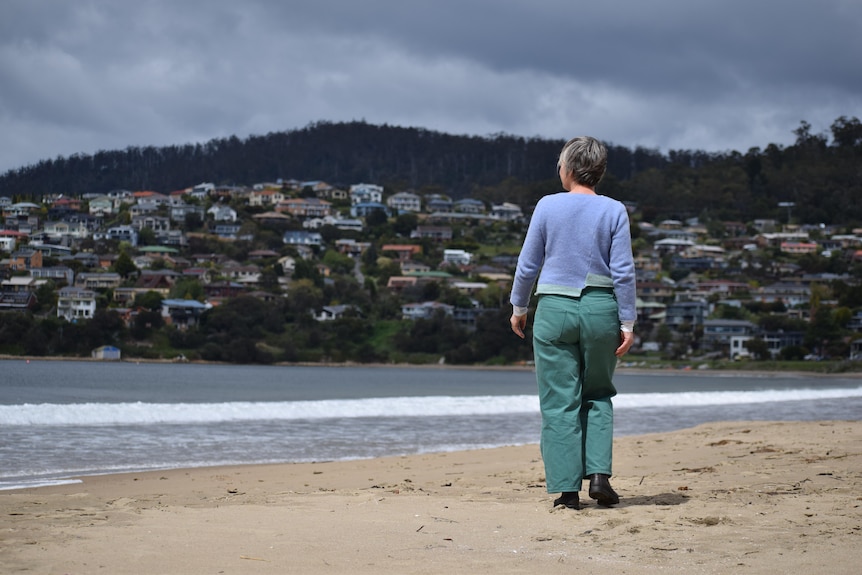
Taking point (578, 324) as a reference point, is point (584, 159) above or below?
above

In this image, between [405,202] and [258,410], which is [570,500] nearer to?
[258,410]

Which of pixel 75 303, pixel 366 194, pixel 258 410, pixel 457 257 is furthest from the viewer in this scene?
pixel 366 194

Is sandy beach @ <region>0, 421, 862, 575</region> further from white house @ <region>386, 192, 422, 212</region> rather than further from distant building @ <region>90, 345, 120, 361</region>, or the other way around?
white house @ <region>386, 192, 422, 212</region>

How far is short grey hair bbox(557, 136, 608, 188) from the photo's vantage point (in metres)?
4.55

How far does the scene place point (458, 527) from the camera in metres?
3.89

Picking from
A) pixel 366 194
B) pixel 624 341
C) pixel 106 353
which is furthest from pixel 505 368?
pixel 366 194

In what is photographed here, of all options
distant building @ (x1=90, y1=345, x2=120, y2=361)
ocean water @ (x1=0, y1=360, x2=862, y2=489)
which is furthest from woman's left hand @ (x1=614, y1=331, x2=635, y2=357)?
distant building @ (x1=90, y1=345, x2=120, y2=361)

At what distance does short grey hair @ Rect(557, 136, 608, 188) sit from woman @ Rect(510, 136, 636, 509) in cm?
13

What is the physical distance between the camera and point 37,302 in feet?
228

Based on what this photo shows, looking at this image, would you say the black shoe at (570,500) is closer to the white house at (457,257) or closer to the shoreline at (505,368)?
the shoreline at (505,368)

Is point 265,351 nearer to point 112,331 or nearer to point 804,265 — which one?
point 112,331

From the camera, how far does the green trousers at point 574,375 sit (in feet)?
14.2

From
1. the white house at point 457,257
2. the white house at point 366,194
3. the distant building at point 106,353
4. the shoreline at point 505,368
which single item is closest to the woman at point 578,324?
the shoreline at point 505,368

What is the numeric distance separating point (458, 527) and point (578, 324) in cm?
102
